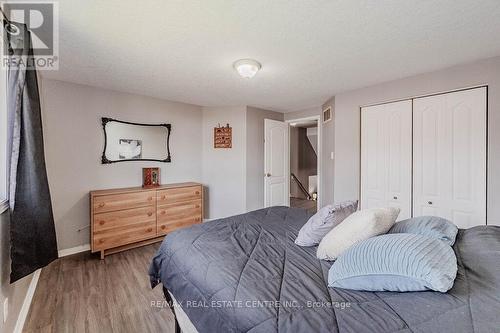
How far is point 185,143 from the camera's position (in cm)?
400

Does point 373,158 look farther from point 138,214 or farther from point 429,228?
point 138,214

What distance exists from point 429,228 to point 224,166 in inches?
130

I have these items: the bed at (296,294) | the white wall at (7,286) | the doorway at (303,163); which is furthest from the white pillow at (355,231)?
the doorway at (303,163)

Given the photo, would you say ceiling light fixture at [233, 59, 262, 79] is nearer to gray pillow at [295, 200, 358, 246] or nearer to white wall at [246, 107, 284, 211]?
gray pillow at [295, 200, 358, 246]

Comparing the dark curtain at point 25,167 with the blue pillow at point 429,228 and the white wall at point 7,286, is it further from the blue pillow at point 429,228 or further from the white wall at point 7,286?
the blue pillow at point 429,228

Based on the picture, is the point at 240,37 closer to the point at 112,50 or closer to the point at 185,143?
the point at 112,50

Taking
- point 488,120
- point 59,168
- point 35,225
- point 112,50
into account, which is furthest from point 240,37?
point 59,168

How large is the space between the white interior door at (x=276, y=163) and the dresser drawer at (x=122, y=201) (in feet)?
7.05

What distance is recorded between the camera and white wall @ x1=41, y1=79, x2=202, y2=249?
2773 mm

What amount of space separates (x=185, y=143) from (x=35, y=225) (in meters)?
2.56

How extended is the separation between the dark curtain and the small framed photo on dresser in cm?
174

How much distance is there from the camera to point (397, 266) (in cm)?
90

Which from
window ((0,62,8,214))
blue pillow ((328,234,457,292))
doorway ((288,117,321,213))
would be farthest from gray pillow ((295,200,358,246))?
doorway ((288,117,321,213))

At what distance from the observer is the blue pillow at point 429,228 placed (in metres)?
1.26
